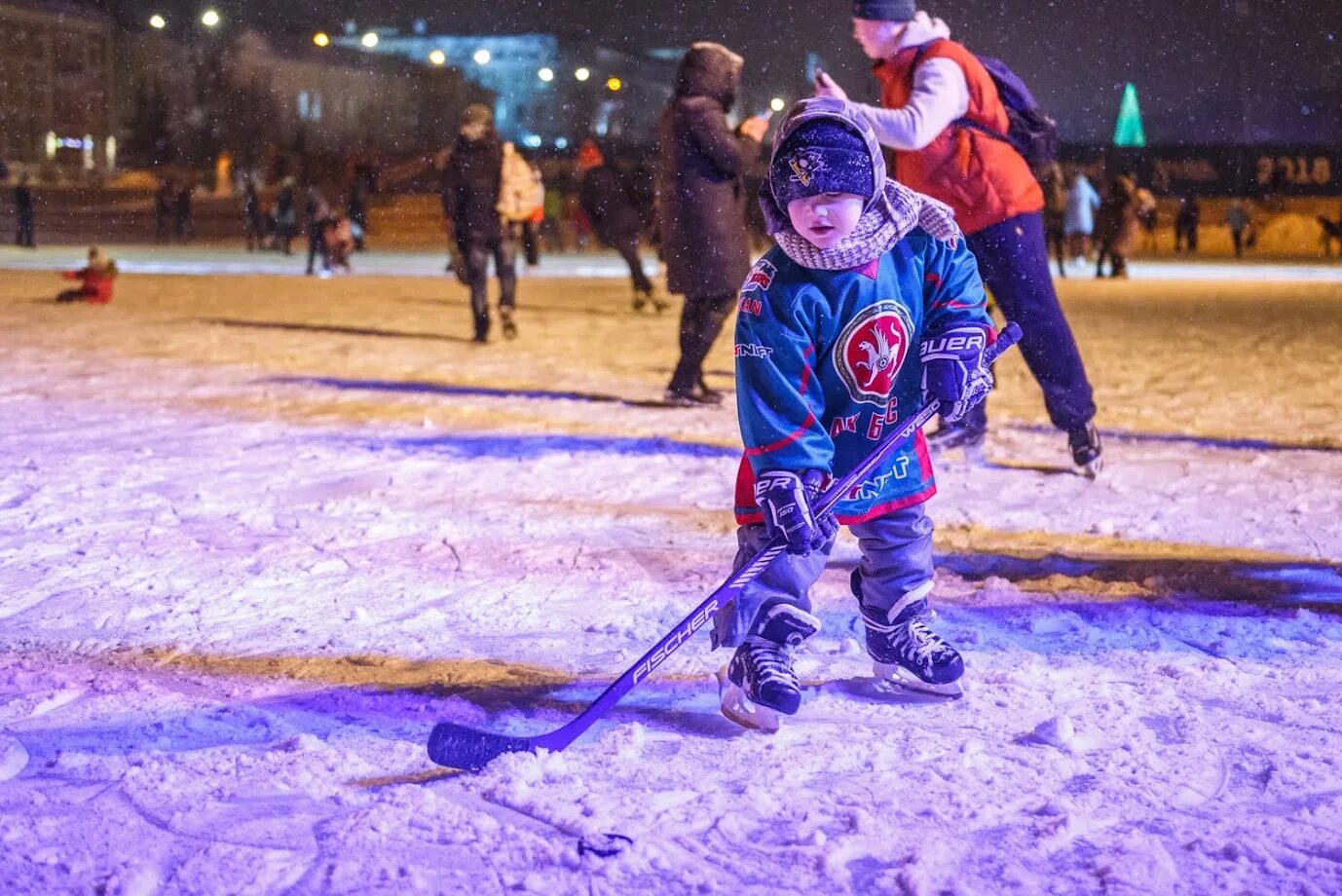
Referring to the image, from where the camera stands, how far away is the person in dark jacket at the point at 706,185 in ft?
20.8

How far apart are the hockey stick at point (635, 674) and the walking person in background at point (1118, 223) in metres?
18.2

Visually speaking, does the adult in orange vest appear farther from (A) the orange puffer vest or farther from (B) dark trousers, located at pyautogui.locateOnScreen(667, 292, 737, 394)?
(B) dark trousers, located at pyautogui.locateOnScreen(667, 292, 737, 394)

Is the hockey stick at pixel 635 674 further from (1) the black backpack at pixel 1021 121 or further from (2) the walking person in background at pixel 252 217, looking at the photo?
(2) the walking person in background at pixel 252 217

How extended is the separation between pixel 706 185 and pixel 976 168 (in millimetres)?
1933

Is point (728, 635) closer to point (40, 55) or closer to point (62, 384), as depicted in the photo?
point (62, 384)

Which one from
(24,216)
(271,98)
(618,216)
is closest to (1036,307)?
(618,216)

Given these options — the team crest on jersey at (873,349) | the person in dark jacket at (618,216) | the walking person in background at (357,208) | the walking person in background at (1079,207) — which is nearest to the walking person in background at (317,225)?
the walking person in background at (357,208)

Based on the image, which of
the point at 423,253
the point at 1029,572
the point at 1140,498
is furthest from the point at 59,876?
the point at 423,253

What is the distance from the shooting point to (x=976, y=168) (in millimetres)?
4738

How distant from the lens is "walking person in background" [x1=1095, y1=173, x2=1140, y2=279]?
65.1 ft

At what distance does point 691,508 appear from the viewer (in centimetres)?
477

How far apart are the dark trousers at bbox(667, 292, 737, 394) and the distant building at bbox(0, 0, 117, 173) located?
204 feet

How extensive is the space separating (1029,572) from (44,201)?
40.9 meters

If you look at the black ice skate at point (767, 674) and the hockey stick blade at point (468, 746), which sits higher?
the black ice skate at point (767, 674)
